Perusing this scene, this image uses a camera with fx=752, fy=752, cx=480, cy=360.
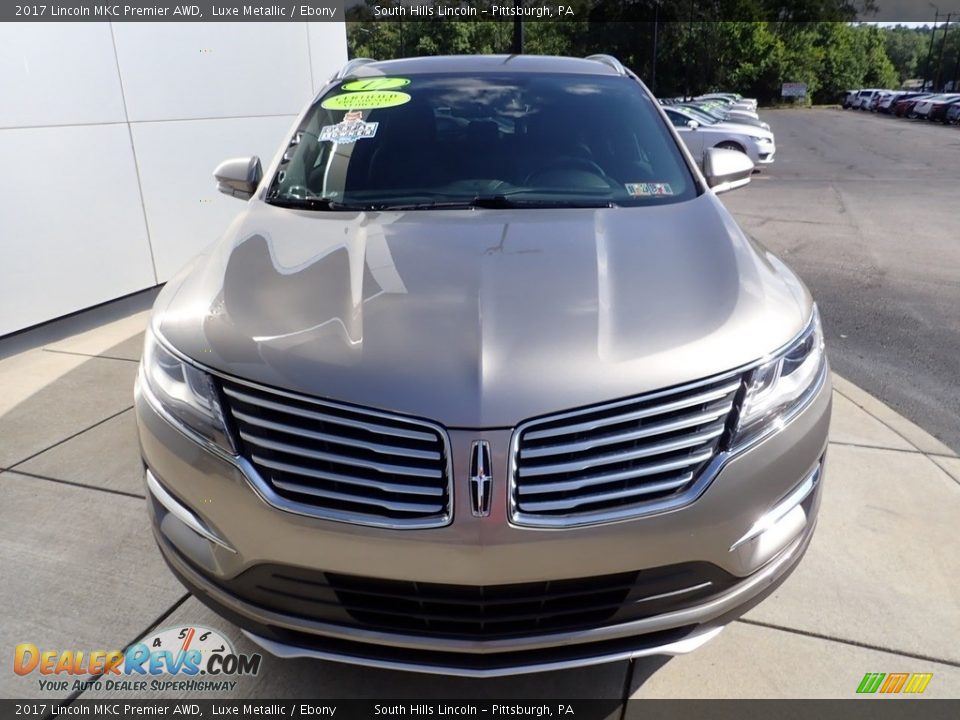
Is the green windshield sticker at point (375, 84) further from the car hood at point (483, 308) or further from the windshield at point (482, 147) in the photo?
the car hood at point (483, 308)

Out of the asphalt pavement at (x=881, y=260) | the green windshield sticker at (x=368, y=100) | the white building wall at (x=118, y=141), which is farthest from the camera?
the white building wall at (x=118, y=141)

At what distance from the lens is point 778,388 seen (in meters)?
1.92

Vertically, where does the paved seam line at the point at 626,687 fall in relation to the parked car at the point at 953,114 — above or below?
above

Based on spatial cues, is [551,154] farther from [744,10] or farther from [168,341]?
[744,10]

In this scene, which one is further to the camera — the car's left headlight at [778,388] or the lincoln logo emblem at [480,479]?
the car's left headlight at [778,388]

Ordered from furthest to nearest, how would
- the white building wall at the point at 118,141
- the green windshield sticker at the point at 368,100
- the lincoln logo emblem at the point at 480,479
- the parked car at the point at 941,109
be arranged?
the parked car at the point at 941,109 < the white building wall at the point at 118,141 < the green windshield sticker at the point at 368,100 < the lincoln logo emblem at the point at 480,479

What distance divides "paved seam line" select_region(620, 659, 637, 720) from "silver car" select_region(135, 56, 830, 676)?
41cm

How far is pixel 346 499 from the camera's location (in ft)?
5.70

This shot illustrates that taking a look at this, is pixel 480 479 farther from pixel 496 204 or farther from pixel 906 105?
pixel 906 105

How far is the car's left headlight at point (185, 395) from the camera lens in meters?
1.85

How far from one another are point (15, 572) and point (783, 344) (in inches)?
108

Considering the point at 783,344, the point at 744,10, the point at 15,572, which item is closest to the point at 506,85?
the point at 783,344

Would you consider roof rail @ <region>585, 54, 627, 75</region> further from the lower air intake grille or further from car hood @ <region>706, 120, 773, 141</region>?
car hood @ <region>706, 120, 773, 141</region>

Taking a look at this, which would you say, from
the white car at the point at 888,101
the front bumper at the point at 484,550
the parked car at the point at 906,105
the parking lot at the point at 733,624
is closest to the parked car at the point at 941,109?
the parked car at the point at 906,105
